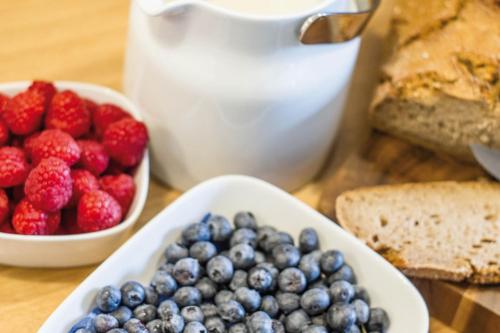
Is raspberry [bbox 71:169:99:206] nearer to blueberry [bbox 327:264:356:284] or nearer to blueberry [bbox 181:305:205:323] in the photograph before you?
blueberry [bbox 181:305:205:323]

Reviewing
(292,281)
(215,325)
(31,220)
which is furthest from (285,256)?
(31,220)

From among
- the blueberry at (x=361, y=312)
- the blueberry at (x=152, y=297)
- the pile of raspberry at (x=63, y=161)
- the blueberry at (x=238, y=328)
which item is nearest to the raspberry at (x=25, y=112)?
the pile of raspberry at (x=63, y=161)

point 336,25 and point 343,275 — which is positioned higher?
point 336,25

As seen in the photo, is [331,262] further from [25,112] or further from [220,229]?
[25,112]

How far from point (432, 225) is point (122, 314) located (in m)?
0.49

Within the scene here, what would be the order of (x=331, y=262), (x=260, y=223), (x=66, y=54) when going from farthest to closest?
(x=66, y=54) → (x=260, y=223) → (x=331, y=262)

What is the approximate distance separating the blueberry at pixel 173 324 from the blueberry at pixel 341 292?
0.21 meters

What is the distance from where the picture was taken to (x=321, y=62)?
109 centimetres

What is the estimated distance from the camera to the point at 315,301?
0.97m

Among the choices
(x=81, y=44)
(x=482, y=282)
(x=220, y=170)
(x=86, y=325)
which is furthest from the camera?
(x=81, y=44)

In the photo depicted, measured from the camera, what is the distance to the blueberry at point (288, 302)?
3.24ft

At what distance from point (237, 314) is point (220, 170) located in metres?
0.29

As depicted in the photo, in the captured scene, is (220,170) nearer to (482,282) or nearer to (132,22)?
(132,22)

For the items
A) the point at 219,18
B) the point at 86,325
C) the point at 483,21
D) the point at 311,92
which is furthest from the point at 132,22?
the point at 483,21
